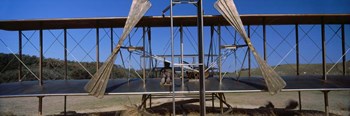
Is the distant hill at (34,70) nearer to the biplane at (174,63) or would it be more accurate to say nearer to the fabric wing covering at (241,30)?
the biplane at (174,63)

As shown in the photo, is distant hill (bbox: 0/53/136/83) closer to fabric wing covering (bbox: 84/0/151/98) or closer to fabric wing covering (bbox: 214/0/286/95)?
fabric wing covering (bbox: 84/0/151/98)

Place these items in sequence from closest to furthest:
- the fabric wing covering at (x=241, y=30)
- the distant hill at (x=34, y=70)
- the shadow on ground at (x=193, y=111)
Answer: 1. the fabric wing covering at (x=241, y=30)
2. the shadow on ground at (x=193, y=111)
3. the distant hill at (x=34, y=70)

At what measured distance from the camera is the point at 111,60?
1268 cm

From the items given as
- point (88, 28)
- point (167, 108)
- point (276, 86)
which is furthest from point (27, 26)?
point (276, 86)

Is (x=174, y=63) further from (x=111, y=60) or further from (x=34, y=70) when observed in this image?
(x=34, y=70)

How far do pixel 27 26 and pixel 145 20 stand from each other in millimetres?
5335

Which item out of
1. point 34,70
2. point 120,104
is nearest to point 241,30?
point 120,104

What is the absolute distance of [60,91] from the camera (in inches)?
524

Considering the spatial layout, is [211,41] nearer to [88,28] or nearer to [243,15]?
[243,15]

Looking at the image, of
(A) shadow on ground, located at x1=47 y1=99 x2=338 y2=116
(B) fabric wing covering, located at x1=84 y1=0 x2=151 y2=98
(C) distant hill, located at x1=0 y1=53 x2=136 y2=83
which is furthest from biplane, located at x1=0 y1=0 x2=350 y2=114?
(C) distant hill, located at x1=0 y1=53 x2=136 y2=83

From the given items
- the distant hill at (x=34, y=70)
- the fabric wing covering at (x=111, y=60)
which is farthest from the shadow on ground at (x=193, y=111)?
the distant hill at (x=34, y=70)

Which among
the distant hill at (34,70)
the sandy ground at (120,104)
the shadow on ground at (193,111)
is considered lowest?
the sandy ground at (120,104)

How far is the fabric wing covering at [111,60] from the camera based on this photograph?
12.3 m

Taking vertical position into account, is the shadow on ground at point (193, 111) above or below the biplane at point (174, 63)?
below
